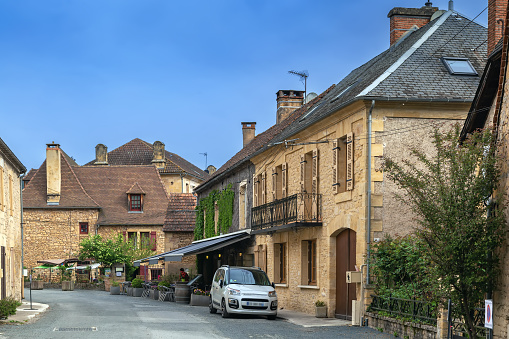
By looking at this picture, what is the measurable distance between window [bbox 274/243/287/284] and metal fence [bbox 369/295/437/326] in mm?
8824

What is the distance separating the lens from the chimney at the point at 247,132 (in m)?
41.8

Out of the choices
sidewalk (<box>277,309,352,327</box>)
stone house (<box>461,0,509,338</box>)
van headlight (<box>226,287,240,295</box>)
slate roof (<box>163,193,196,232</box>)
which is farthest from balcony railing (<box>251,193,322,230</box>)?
slate roof (<box>163,193,196,232</box>)

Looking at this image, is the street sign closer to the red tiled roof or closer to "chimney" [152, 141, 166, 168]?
the red tiled roof

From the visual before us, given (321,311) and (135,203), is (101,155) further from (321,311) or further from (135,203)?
(321,311)

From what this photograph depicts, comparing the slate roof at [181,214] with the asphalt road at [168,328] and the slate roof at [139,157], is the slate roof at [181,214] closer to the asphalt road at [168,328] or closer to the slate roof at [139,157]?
the asphalt road at [168,328]

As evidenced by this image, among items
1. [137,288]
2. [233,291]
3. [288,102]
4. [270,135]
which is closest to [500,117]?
[233,291]

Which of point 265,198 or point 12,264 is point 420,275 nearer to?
point 265,198

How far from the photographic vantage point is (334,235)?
2125 centimetres

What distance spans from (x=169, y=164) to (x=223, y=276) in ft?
173

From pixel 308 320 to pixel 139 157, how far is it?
57204 millimetres

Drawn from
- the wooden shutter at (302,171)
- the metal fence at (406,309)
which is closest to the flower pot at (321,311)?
the metal fence at (406,309)

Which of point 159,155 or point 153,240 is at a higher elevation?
point 159,155

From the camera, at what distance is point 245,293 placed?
20.8 m

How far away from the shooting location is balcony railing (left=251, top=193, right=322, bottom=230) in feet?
73.9
